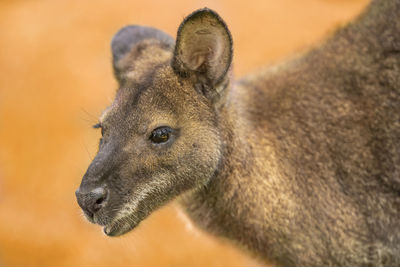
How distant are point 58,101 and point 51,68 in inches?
32.7

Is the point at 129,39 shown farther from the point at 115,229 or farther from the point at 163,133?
the point at 115,229

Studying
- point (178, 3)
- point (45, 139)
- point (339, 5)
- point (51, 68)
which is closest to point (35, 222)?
point (45, 139)

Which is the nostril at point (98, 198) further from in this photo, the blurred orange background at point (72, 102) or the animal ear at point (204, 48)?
the blurred orange background at point (72, 102)

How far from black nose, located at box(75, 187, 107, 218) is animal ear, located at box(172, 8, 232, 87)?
1.15 metres

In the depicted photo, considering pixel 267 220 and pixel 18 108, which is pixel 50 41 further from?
pixel 267 220

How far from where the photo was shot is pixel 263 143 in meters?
5.45

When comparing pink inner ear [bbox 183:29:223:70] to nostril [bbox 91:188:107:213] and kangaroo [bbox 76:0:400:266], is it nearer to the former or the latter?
kangaroo [bbox 76:0:400:266]

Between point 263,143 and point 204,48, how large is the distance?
0.97 m

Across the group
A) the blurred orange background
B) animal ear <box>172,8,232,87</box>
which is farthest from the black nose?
the blurred orange background

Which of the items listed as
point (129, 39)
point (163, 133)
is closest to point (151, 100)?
point (163, 133)

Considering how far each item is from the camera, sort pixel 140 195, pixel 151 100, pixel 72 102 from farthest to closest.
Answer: pixel 72 102 → pixel 151 100 → pixel 140 195

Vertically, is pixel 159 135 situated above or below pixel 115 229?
above

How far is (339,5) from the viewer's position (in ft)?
46.0

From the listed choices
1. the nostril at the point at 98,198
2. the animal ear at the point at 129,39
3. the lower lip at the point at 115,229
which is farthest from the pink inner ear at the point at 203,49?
the lower lip at the point at 115,229
